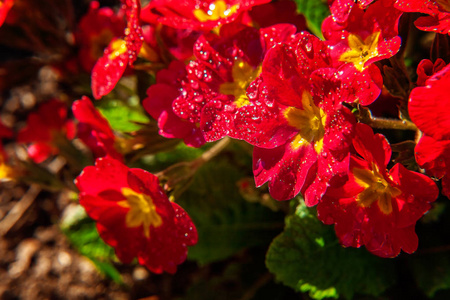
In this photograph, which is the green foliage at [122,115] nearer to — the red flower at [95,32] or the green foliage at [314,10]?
the red flower at [95,32]

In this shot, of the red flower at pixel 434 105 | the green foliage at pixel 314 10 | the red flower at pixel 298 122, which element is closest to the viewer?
the red flower at pixel 434 105

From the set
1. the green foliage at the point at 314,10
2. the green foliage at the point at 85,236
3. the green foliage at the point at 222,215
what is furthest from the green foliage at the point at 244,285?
the green foliage at the point at 314,10

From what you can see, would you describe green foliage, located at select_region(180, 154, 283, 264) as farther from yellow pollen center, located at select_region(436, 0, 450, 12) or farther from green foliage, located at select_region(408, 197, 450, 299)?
yellow pollen center, located at select_region(436, 0, 450, 12)

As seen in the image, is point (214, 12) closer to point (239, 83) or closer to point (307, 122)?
point (239, 83)

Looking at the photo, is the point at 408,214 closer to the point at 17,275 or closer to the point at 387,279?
the point at 387,279

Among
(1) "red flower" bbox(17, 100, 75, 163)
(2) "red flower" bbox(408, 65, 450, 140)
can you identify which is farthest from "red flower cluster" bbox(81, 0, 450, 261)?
(1) "red flower" bbox(17, 100, 75, 163)

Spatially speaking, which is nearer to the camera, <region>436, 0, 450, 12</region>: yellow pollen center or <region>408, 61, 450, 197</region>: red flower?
<region>408, 61, 450, 197</region>: red flower
